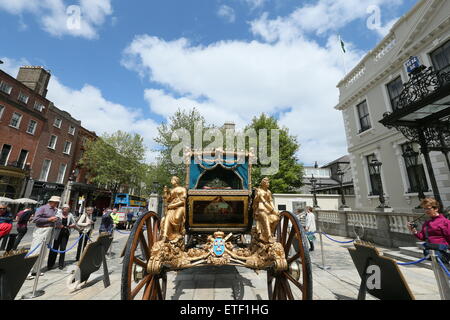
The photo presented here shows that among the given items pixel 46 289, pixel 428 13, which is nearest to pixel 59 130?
pixel 46 289

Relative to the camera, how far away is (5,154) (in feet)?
59.6

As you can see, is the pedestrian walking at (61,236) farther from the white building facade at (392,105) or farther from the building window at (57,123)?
the building window at (57,123)

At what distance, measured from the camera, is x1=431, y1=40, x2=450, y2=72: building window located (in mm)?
9266

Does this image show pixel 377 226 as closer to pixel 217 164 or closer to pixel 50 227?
pixel 217 164

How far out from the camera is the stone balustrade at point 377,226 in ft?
24.5

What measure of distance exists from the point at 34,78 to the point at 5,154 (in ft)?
32.5

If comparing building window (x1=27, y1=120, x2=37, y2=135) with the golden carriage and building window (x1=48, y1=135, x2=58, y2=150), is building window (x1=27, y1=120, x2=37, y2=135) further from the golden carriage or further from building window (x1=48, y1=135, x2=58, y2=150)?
the golden carriage

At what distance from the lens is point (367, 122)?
46.0 ft

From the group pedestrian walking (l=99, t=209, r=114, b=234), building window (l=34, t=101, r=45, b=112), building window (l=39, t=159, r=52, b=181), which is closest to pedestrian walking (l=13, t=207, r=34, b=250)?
pedestrian walking (l=99, t=209, r=114, b=234)

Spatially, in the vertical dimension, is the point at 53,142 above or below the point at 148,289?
above

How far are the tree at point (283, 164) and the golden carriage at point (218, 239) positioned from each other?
15.3 metres

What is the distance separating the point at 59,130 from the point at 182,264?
2964cm

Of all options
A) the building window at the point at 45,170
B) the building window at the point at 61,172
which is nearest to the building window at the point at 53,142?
the building window at the point at 45,170

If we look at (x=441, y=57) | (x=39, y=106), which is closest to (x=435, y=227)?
(x=441, y=57)
